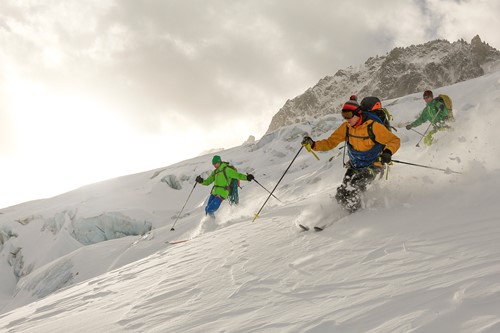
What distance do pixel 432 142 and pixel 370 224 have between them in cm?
707

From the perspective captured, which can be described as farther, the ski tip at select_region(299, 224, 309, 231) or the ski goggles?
the ski goggles

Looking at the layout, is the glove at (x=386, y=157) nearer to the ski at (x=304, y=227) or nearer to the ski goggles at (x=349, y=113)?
the ski goggles at (x=349, y=113)

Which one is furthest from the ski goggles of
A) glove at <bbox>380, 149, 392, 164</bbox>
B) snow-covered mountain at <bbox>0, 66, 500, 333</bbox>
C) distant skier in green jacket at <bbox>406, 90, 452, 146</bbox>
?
distant skier in green jacket at <bbox>406, 90, 452, 146</bbox>

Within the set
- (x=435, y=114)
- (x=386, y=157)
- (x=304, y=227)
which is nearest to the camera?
(x=386, y=157)

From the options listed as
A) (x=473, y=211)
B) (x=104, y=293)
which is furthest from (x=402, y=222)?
(x=104, y=293)

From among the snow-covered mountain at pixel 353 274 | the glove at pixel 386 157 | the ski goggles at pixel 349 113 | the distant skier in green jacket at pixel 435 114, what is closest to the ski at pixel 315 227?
the snow-covered mountain at pixel 353 274

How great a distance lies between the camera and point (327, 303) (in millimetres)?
2322

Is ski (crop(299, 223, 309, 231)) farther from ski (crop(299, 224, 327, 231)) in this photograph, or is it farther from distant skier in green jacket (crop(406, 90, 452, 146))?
distant skier in green jacket (crop(406, 90, 452, 146))

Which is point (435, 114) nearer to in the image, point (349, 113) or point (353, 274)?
point (349, 113)

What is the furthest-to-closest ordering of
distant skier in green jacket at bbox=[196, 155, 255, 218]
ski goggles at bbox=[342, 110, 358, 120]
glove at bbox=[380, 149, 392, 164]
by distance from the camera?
distant skier in green jacket at bbox=[196, 155, 255, 218]
ski goggles at bbox=[342, 110, 358, 120]
glove at bbox=[380, 149, 392, 164]

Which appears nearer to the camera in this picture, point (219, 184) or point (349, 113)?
point (349, 113)

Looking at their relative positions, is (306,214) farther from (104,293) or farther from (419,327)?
(419,327)

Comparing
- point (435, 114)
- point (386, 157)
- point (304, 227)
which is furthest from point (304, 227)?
point (435, 114)

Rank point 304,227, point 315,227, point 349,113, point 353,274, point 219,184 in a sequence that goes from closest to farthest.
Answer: point 353,274 → point 315,227 → point 304,227 → point 349,113 → point 219,184
